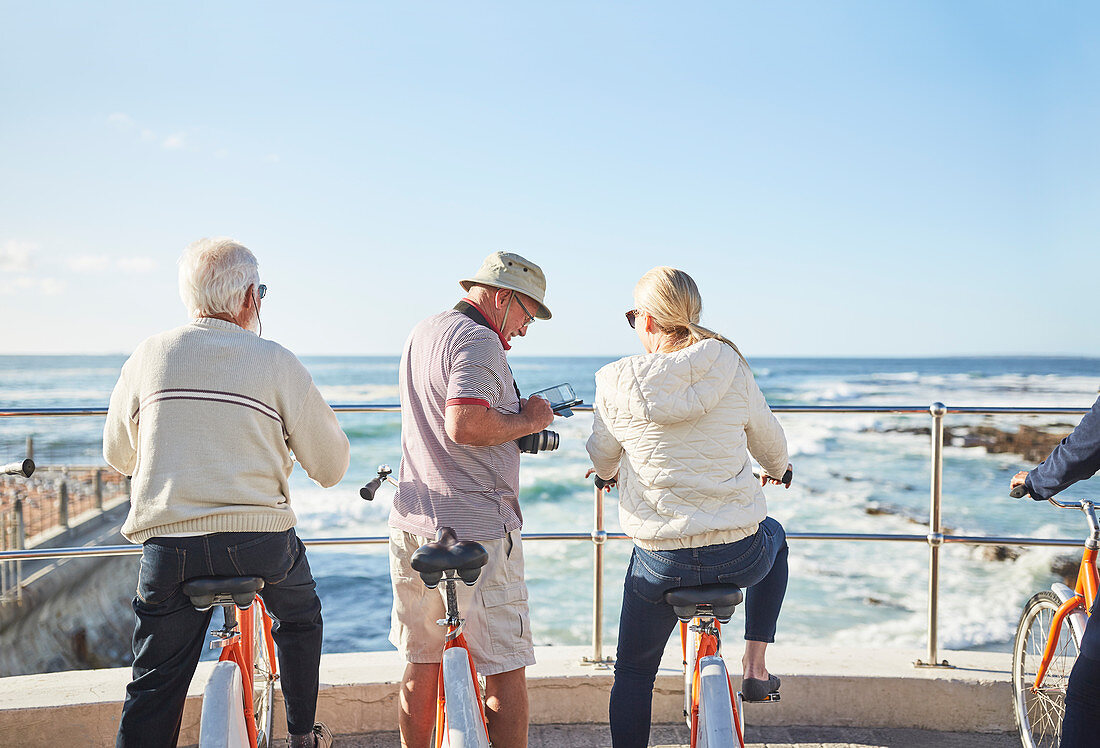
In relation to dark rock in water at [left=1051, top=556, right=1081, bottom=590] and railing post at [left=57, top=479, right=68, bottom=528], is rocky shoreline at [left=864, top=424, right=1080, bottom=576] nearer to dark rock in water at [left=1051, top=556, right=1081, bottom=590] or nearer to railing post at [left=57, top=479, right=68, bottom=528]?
dark rock in water at [left=1051, top=556, right=1081, bottom=590]

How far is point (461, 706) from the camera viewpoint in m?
1.99

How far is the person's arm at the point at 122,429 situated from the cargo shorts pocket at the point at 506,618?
1.00 metres

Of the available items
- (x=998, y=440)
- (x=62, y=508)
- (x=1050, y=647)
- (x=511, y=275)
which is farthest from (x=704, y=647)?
(x=998, y=440)

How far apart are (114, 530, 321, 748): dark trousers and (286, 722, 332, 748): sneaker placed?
38 cm

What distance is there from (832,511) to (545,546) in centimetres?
557

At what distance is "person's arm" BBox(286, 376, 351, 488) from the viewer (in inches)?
78.8

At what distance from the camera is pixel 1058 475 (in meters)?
2.01

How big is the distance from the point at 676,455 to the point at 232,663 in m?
1.27

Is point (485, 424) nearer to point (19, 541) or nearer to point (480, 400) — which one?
point (480, 400)

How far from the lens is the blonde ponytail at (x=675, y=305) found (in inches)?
82.8

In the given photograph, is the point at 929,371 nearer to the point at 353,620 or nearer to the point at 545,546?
the point at 545,546

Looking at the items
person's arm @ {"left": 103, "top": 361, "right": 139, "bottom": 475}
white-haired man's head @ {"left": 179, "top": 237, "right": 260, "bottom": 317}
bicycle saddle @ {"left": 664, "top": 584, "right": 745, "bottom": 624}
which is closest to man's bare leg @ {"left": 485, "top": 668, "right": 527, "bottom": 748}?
bicycle saddle @ {"left": 664, "top": 584, "right": 745, "bottom": 624}


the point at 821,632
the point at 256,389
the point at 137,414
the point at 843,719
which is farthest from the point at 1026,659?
the point at 821,632

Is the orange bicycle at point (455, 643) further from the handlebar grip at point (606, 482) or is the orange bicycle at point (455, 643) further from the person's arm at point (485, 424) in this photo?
the handlebar grip at point (606, 482)
